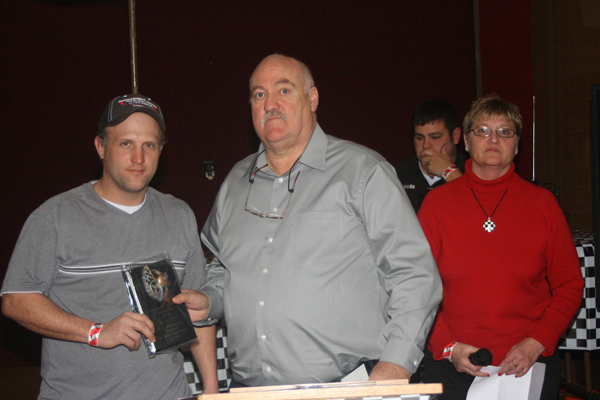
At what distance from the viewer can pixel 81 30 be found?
4.33 m

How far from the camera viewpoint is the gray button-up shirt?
159 centimetres

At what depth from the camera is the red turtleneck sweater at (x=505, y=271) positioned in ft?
6.49

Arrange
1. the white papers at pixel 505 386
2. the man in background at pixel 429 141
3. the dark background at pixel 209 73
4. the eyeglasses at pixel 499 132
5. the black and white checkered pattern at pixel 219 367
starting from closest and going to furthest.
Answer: the white papers at pixel 505 386
the eyeglasses at pixel 499 132
the black and white checkered pattern at pixel 219 367
the man in background at pixel 429 141
the dark background at pixel 209 73

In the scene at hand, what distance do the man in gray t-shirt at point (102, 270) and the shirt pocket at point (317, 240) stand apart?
19.9 inches

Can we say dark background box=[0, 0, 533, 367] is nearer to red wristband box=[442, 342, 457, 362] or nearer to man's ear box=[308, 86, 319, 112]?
man's ear box=[308, 86, 319, 112]

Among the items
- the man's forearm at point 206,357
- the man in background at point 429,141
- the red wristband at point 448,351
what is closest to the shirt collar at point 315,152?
the man's forearm at point 206,357

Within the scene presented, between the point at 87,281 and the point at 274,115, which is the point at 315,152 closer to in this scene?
the point at 274,115

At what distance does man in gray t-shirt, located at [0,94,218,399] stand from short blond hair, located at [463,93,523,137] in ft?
4.51

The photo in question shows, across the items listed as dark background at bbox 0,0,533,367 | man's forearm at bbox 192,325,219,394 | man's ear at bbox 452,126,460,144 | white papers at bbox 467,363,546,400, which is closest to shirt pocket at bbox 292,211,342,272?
man's forearm at bbox 192,325,219,394

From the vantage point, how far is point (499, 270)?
1992 mm

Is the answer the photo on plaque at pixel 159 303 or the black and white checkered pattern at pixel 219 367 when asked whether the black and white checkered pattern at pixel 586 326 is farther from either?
the photo on plaque at pixel 159 303

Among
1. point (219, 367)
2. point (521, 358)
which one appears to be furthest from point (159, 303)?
point (521, 358)

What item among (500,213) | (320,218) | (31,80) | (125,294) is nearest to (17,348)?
(31,80)

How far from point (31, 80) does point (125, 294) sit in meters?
3.39
